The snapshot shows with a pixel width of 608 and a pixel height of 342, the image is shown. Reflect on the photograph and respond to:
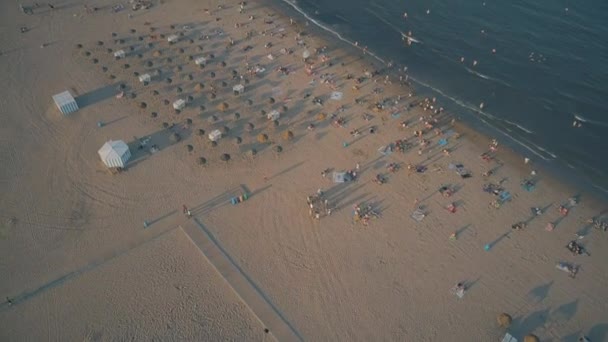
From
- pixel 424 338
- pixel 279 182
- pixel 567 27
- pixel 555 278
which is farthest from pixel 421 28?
pixel 424 338

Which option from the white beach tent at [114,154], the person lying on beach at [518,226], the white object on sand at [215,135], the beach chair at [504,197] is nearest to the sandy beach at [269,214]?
the beach chair at [504,197]

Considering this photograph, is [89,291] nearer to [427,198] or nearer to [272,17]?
[427,198]

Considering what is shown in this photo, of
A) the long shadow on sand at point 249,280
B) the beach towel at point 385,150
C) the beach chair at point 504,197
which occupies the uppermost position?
the beach towel at point 385,150

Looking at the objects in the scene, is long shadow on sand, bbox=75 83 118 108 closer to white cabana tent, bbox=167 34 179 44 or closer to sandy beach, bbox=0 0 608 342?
sandy beach, bbox=0 0 608 342

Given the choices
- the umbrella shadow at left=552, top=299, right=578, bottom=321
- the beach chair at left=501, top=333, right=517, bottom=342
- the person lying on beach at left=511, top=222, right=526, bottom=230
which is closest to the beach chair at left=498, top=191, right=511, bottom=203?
→ the person lying on beach at left=511, top=222, right=526, bottom=230

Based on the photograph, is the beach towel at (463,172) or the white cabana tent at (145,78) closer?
the beach towel at (463,172)

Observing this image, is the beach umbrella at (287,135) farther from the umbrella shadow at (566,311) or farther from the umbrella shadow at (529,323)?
the umbrella shadow at (566,311)

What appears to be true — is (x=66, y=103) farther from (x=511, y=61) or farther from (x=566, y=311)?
(x=511, y=61)
